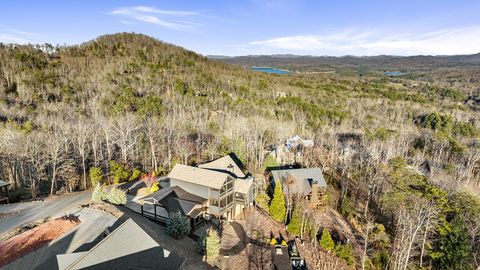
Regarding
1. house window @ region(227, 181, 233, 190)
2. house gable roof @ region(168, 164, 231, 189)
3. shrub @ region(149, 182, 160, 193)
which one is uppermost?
house gable roof @ region(168, 164, 231, 189)

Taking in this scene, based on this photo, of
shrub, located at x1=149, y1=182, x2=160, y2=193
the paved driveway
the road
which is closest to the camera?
the paved driveway

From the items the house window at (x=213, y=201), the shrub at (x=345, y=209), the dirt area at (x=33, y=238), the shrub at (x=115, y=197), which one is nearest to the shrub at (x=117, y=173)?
the shrub at (x=115, y=197)

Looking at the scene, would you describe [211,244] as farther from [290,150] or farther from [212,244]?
[290,150]

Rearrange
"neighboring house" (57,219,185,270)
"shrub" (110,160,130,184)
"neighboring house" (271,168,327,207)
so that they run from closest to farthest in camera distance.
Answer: "neighboring house" (57,219,185,270) → "neighboring house" (271,168,327,207) → "shrub" (110,160,130,184)

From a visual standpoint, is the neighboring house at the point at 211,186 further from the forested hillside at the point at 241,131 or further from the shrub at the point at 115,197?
the forested hillside at the point at 241,131

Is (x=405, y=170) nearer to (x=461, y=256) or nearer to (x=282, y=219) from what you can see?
(x=461, y=256)

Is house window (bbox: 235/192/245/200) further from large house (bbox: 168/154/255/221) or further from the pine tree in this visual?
the pine tree

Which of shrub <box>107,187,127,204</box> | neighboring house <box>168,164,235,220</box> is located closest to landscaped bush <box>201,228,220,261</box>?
neighboring house <box>168,164,235,220</box>

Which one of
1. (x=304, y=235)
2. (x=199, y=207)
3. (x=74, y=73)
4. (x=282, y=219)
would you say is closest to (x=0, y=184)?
(x=199, y=207)
